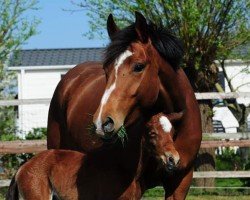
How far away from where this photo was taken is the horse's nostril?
446 cm

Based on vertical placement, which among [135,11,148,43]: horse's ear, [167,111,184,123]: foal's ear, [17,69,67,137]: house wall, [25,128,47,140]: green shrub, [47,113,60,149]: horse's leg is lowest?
[17,69,67,137]: house wall

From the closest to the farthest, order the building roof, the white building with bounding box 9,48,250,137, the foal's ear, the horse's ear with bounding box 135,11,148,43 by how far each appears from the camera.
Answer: the horse's ear with bounding box 135,11,148,43
the foal's ear
the white building with bounding box 9,48,250,137
the building roof

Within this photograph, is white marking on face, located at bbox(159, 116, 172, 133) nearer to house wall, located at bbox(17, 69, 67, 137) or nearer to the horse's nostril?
the horse's nostril

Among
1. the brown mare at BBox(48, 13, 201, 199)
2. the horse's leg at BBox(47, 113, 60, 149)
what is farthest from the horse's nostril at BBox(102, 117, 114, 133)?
the horse's leg at BBox(47, 113, 60, 149)

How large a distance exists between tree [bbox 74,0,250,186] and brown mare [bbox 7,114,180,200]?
6188mm

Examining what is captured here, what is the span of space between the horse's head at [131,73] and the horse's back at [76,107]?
1052mm

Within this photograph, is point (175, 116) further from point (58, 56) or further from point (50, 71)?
point (58, 56)

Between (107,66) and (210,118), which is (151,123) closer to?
(107,66)

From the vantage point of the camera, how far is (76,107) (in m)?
6.55

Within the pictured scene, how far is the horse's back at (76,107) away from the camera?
6.29 m

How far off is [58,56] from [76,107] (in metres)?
24.1

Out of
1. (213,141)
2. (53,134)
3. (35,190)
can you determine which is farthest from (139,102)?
(213,141)

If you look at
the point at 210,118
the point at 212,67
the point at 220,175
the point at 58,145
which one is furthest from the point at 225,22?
the point at 58,145

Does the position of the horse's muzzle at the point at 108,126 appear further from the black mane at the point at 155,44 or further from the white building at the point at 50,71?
the white building at the point at 50,71
